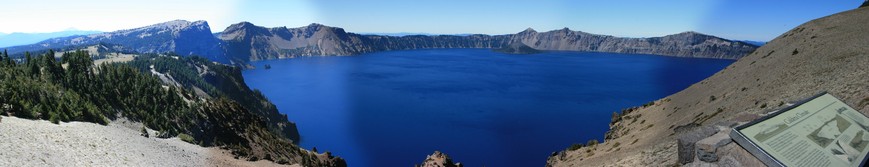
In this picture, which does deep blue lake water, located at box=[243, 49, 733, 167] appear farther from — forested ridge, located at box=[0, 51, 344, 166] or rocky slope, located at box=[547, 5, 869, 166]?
rocky slope, located at box=[547, 5, 869, 166]

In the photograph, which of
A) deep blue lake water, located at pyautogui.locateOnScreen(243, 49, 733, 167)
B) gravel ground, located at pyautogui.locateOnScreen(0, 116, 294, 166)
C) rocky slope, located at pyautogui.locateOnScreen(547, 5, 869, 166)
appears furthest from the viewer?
deep blue lake water, located at pyautogui.locateOnScreen(243, 49, 733, 167)

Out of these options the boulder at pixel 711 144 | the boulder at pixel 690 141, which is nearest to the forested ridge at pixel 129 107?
the boulder at pixel 690 141

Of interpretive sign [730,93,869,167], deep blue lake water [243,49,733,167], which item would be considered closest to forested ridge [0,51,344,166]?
deep blue lake water [243,49,733,167]

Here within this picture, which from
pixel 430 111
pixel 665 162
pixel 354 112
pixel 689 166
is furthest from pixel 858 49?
pixel 354 112

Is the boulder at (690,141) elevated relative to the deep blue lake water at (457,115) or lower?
elevated

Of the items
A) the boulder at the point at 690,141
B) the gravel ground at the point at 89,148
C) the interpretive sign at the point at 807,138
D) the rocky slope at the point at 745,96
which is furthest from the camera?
the gravel ground at the point at 89,148

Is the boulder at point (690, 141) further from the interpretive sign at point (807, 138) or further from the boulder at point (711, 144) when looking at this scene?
the interpretive sign at point (807, 138)
